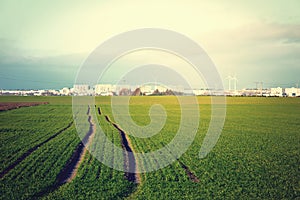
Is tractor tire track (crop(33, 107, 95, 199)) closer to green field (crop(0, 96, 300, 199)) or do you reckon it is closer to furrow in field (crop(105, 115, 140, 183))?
green field (crop(0, 96, 300, 199))

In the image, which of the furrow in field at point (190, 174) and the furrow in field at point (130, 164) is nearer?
the furrow in field at point (190, 174)

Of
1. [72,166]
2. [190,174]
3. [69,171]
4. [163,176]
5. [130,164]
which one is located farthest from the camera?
[130,164]

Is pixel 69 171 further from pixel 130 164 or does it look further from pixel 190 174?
pixel 190 174

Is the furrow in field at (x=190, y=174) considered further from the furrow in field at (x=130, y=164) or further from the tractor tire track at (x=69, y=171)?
the tractor tire track at (x=69, y=171)

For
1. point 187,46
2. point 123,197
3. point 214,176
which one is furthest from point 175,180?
point 187,46

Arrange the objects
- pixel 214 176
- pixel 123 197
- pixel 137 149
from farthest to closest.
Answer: pixel 137 149 < pixel 214 176 < pixel 123 197

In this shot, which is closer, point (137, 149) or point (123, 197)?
point (123, 197)

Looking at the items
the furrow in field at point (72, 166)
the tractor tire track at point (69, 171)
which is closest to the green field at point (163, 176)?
the tractor tire track at point (69, 171)

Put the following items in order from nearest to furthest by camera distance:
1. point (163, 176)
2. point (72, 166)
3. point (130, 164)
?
1. point (163, 176)
2. point (72, 166)
3. point (130, 164)

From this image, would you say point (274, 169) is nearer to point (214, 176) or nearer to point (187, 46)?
point (214, 176)

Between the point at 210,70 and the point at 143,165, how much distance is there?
5.73 m

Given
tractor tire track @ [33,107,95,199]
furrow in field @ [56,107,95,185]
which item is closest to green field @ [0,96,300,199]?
tractor tire track @ [33,107,95,199]

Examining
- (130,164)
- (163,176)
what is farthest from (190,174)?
(130,164)

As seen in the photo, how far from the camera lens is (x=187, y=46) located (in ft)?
52.5
